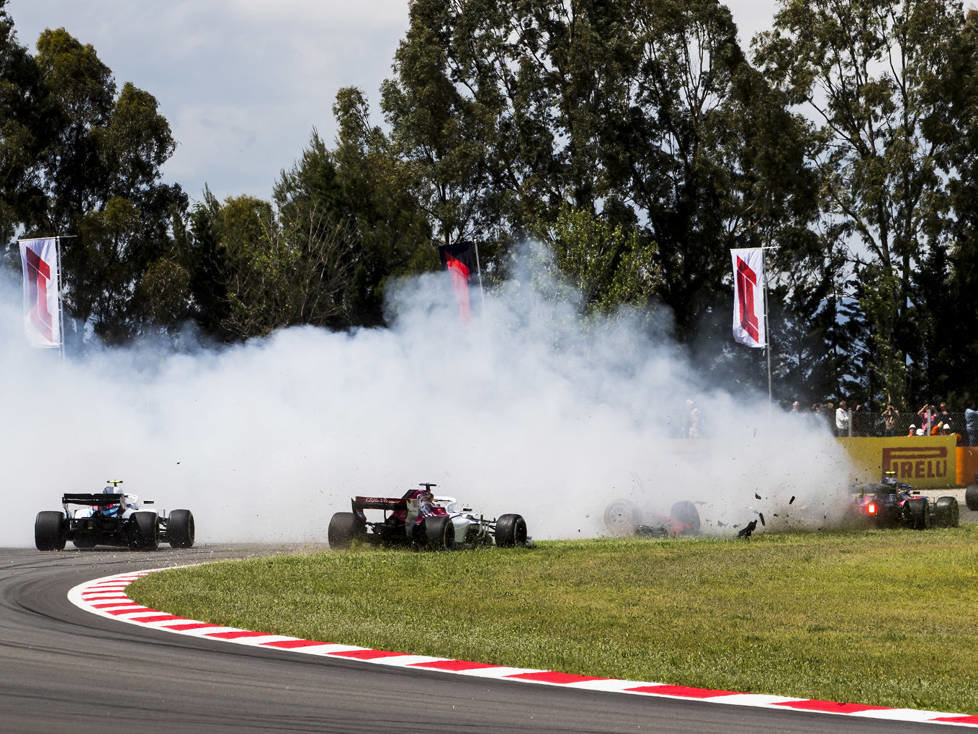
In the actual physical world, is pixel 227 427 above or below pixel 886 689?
above

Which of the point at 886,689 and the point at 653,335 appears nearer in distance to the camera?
the point at 886,689

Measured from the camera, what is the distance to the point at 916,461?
3719cm

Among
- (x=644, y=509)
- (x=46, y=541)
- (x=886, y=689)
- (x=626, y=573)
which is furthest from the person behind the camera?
(x=644, y=509)

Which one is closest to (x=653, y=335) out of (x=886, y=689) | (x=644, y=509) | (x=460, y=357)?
(x=460, y=357)

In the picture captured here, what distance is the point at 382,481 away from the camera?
2847 cm

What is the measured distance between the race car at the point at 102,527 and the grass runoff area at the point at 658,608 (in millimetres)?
4113

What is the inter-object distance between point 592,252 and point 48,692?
1677 inches

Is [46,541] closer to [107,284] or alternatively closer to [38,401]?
[38,401]

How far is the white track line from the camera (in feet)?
30.9

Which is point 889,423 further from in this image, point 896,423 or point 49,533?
point 49,533

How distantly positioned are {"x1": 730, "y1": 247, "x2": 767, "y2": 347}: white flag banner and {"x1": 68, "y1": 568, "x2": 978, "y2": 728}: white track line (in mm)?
28054

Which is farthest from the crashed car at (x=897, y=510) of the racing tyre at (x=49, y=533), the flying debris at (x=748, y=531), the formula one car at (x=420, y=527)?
the racing tyre at (x=49, y=533)

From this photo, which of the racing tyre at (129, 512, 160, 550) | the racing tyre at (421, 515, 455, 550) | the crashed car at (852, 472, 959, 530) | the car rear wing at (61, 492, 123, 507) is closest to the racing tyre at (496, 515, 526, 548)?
the racing tyre at (421, 515, 455, 550)

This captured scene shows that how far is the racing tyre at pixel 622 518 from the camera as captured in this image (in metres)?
25.8
